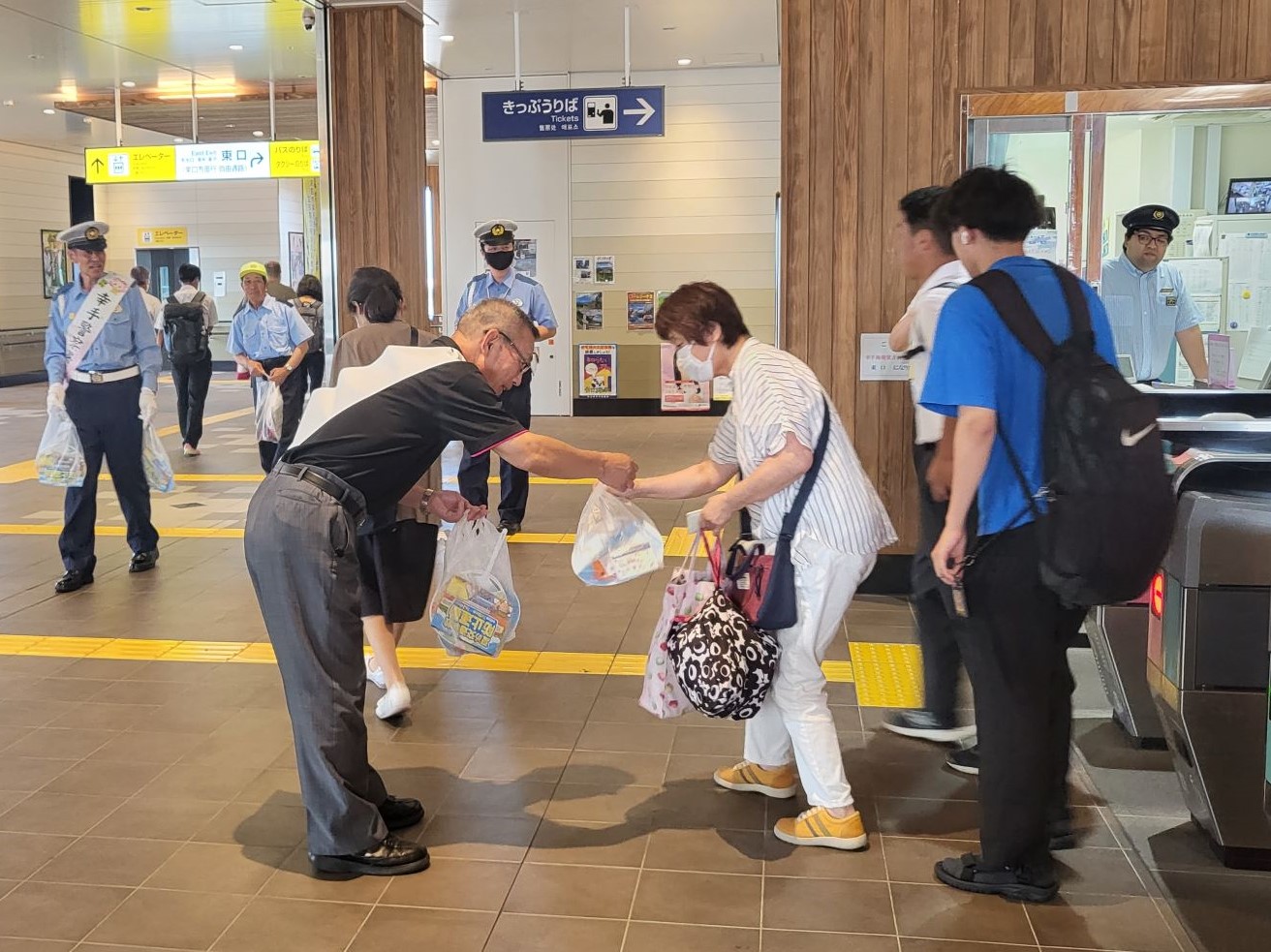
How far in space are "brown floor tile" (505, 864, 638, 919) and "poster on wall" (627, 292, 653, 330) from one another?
34.3 ft

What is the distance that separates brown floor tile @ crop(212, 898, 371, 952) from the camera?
8.85 ft

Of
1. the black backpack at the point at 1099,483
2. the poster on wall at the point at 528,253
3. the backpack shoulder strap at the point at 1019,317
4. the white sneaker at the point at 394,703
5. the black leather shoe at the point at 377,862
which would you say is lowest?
the black leather shoe at the point at 377,862

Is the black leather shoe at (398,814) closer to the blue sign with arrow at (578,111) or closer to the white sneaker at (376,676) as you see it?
the white sneaker at (376,676)

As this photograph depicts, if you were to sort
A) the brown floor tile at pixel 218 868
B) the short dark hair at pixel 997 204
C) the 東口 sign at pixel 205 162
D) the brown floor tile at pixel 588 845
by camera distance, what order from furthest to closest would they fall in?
1. the 東口 sign at pixel 205 162
2. the brown floor tile at pixel 588 845
3. the brown floor tile at pixel 218 868
4. the short dark hair at pixel 997 204

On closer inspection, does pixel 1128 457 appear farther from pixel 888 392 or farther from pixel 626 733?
pixel 888 392

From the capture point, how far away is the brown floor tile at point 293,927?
2.70 metres

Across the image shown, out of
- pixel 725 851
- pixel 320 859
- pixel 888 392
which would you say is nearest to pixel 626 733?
pixel 725 851

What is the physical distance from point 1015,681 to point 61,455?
4.96 m

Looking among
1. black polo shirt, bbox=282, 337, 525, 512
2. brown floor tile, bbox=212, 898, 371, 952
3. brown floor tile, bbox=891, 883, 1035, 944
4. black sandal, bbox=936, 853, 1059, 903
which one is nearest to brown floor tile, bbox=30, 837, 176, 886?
brown floor tile, bbox=212, 898, 371, 952

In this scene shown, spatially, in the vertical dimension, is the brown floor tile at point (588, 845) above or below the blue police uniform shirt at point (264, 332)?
below

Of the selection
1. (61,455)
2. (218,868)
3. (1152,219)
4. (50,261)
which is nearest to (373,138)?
(61,455)

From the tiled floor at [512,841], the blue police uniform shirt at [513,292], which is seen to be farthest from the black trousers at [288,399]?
the tiled floor at [512,841]

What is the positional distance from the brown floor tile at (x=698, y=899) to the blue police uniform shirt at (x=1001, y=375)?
1029 millimetres

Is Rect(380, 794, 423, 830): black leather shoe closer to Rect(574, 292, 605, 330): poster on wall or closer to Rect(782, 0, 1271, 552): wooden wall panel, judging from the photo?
Rect(782, 0, 1271, 552): wooden wall panel
